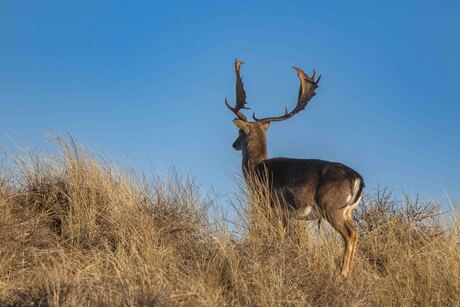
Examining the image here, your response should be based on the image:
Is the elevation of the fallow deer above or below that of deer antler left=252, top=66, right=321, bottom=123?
below

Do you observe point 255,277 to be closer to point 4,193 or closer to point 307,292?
point 307,292

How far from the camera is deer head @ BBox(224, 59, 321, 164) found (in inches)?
445

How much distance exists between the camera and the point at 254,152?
37.0ft

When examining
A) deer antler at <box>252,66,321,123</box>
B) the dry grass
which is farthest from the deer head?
the dry grass

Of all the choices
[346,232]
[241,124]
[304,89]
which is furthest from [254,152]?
[346,232]

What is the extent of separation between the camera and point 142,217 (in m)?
7.93

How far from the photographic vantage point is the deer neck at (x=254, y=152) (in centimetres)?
1120

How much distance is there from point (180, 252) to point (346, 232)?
230cm

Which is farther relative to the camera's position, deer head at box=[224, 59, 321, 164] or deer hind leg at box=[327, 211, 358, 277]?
deer head at box=[224, 59, 321, 164]

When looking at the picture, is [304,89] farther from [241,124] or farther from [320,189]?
[320,189]

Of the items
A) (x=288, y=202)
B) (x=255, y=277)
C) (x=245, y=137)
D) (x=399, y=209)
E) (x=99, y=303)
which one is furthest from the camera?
(x=245, y=137)

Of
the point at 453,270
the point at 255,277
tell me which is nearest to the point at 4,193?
the point at 255,277

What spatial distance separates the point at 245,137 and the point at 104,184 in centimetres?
339

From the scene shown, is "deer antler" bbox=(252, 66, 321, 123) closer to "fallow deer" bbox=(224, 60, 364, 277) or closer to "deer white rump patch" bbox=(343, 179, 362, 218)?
"fallow deer" bbox=(224, 60, 364, 277)
